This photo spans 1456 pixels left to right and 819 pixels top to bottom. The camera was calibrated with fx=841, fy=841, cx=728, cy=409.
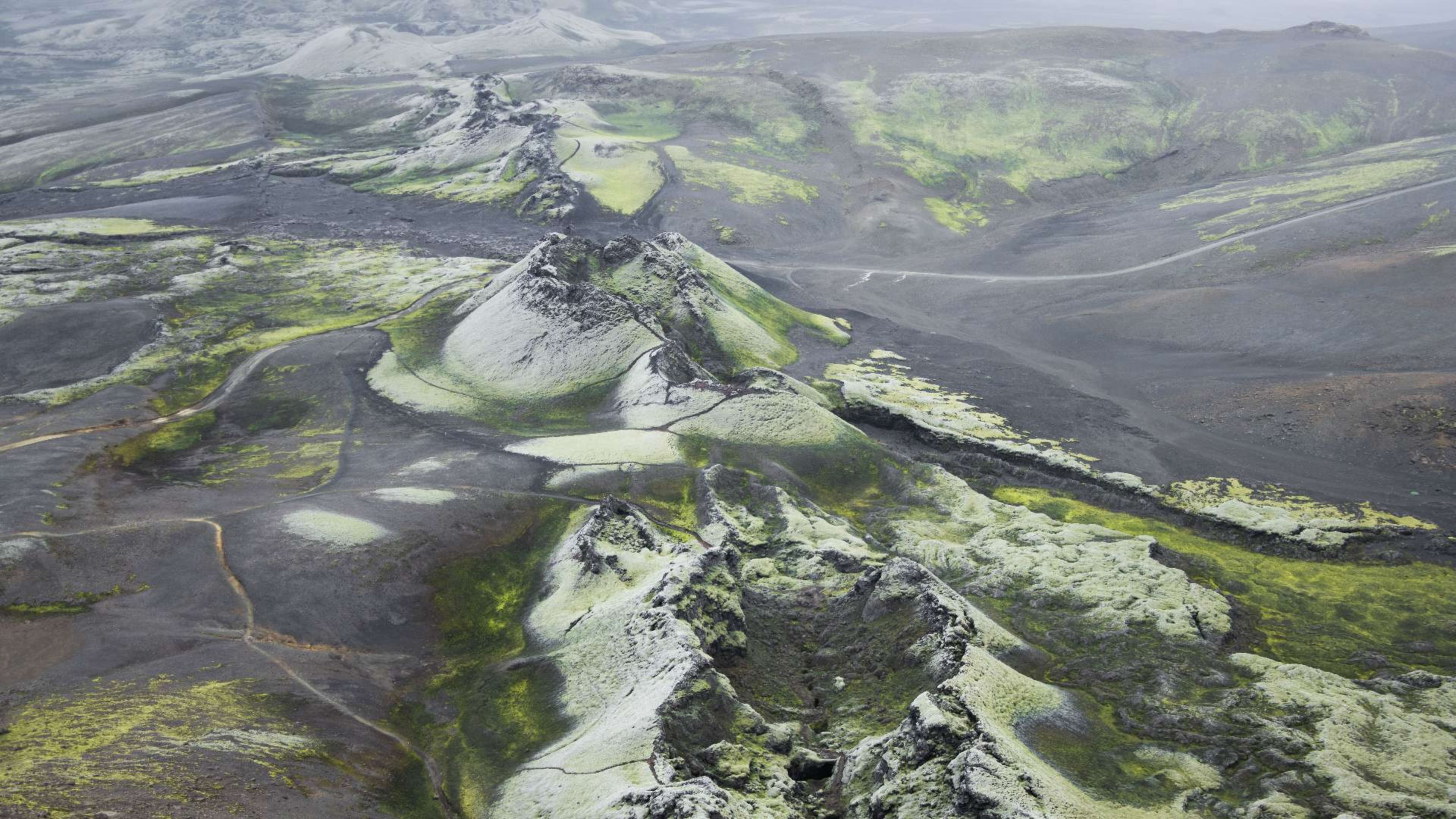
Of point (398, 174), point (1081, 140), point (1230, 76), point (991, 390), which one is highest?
point (1230, 76)

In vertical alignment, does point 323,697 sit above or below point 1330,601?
Result: above

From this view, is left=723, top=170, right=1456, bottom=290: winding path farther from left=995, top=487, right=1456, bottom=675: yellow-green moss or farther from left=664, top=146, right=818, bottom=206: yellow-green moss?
left=995, top=487, right=1456, bottom=675: yellow-green moss

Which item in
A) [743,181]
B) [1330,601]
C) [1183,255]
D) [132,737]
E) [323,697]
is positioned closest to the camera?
[132,737]

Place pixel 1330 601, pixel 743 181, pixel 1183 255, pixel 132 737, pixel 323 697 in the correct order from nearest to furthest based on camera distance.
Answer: pixel 132 737, pixel 323 697, pixel 1330 601, pixel 1183 255, pixel 743 181

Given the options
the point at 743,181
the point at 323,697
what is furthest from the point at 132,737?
the point at 743,181

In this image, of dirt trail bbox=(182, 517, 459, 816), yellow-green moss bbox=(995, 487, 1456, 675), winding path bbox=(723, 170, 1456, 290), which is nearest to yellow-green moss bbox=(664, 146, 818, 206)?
winding path bbox=(723, 170, 1456, 290)

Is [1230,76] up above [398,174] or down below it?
above

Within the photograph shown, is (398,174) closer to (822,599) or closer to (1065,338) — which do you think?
(1065,338)

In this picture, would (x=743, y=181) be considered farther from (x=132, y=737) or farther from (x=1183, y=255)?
(x=132, y=737)

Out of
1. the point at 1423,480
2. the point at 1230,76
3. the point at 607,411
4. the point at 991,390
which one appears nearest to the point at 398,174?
the point at 607,411

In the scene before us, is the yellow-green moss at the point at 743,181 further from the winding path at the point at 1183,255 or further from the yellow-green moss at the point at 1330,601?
the yellow-green moss at the point at 1330,601

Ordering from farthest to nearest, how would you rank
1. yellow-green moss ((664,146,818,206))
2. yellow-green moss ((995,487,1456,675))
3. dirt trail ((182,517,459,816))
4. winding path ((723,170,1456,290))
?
yellow-green moss ((664,146,818,206))
winding path ((723,170,1456,290))
yellow-green moss ((995,487,1456,675))
dirt trail ((182,517,459,816))
